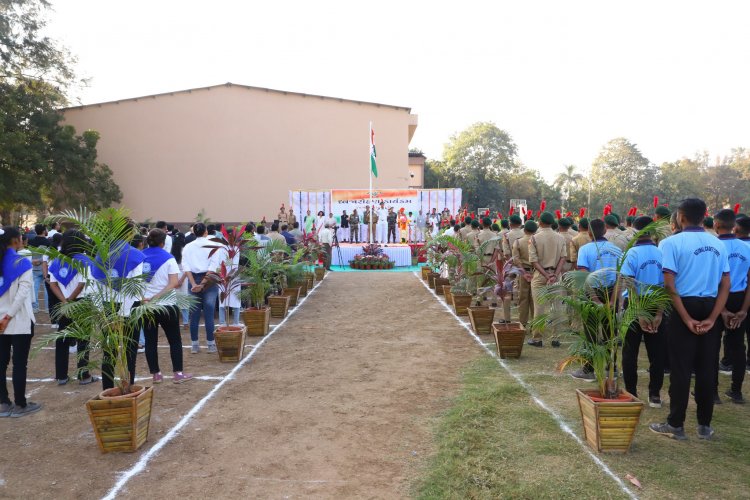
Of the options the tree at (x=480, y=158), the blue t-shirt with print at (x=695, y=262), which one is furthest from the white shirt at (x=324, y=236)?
the tree at (x=480, y=158)

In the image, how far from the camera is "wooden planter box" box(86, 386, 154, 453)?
3963 mm

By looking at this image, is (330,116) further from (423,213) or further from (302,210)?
(423,213)

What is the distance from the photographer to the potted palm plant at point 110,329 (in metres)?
3.99

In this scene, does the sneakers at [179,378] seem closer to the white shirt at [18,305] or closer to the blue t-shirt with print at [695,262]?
the white shirt at [18,305]

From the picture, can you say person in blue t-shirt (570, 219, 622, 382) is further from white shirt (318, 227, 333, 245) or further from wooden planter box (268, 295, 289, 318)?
white shirt (318, 227, 333, 245)

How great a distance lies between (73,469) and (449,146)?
176ft

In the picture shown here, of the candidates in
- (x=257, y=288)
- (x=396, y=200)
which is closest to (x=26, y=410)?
(x=257, y=288)

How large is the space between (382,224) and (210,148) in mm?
12214

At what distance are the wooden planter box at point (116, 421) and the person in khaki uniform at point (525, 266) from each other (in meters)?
5.12

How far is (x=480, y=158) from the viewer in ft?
173

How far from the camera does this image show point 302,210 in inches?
986

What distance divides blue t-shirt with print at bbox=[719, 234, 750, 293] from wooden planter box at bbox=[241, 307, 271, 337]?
6.28 meters

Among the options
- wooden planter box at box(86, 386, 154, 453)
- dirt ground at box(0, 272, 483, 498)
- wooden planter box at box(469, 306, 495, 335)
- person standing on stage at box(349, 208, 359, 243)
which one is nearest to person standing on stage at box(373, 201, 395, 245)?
person standing on stage at box(349, 208, 359, 243)

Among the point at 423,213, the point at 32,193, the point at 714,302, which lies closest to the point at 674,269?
the point at 714,302
